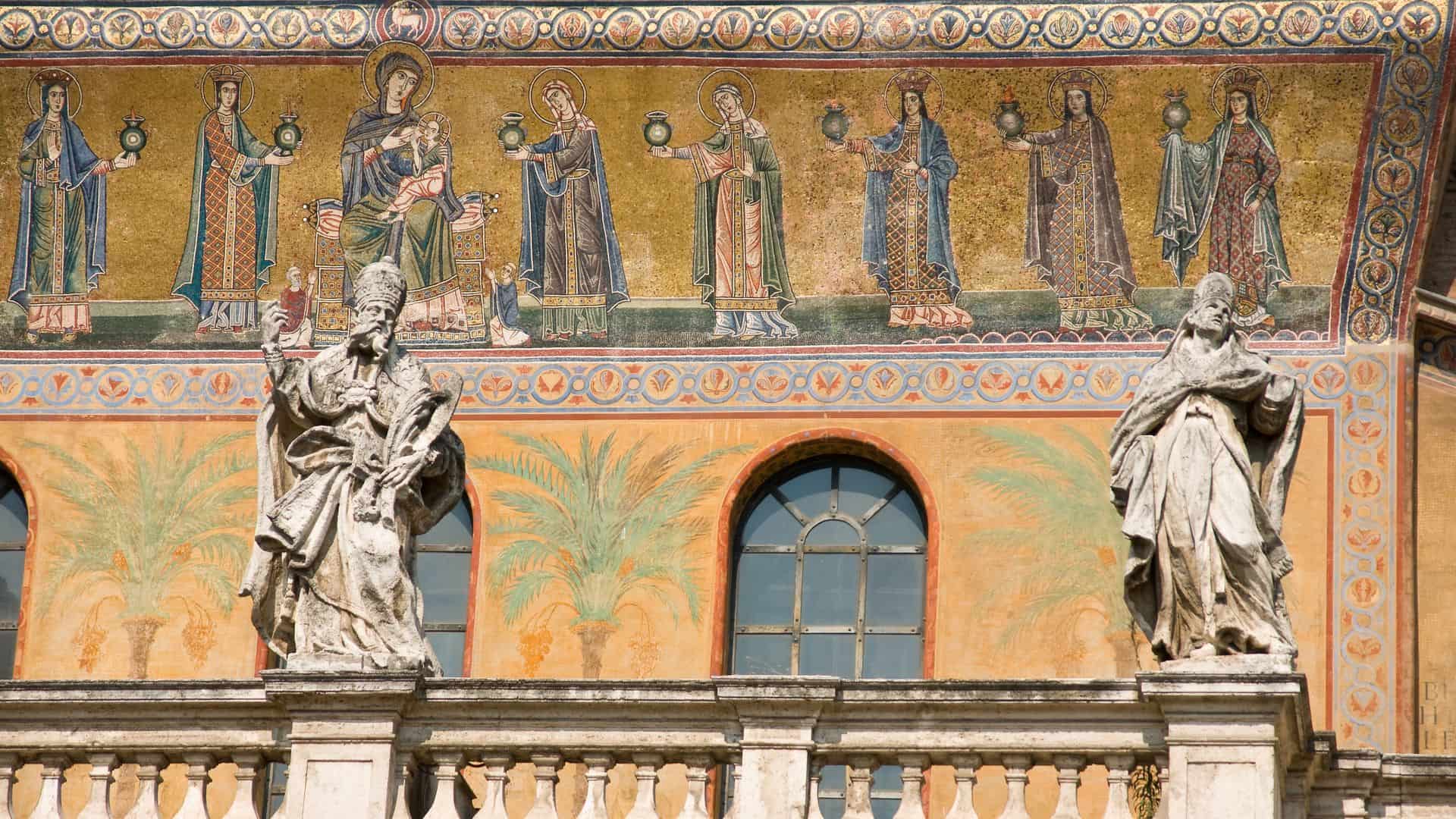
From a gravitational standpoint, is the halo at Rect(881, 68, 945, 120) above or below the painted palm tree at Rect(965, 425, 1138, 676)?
above

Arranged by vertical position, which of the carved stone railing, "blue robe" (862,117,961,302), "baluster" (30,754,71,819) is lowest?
"baluster" (30,754,71,819)

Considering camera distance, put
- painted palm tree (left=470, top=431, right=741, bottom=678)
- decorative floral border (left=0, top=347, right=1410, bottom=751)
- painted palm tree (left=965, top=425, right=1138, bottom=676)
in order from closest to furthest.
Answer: painted palm tree (left=965, top=425, right=1138, bottom=676)
decorative floral border (left=0, top=347, right=1410, bottom=751)
painted palm tree (left=470, top=431, right=741, bottom=678)

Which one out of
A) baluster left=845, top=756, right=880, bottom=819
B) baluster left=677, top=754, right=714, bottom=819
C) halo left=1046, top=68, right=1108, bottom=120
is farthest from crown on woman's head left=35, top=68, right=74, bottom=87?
baluster left=845, top=756, right=880, bottom=819

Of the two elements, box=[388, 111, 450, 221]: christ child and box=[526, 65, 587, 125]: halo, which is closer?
box=[526, 65, 587, 125]: halo

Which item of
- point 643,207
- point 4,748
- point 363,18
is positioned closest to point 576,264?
point 643,207

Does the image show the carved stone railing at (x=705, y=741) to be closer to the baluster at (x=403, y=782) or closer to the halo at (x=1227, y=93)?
the baluster at (x=403, y=782)

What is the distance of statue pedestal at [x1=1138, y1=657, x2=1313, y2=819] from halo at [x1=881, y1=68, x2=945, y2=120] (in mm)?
8436

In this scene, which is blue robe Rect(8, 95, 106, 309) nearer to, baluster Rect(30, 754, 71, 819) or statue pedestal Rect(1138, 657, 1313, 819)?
baluster Rect(30, 754, 71, 819)

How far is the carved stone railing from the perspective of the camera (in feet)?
49.0

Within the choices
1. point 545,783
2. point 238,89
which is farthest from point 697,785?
point 238,89

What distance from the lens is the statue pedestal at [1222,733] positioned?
48.5 feet

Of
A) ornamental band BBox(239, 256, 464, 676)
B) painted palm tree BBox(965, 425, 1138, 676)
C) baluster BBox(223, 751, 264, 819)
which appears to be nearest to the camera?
baluster BBox(223, 751, 264, 819)

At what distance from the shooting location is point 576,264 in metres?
23.0

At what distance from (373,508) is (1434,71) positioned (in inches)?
367
